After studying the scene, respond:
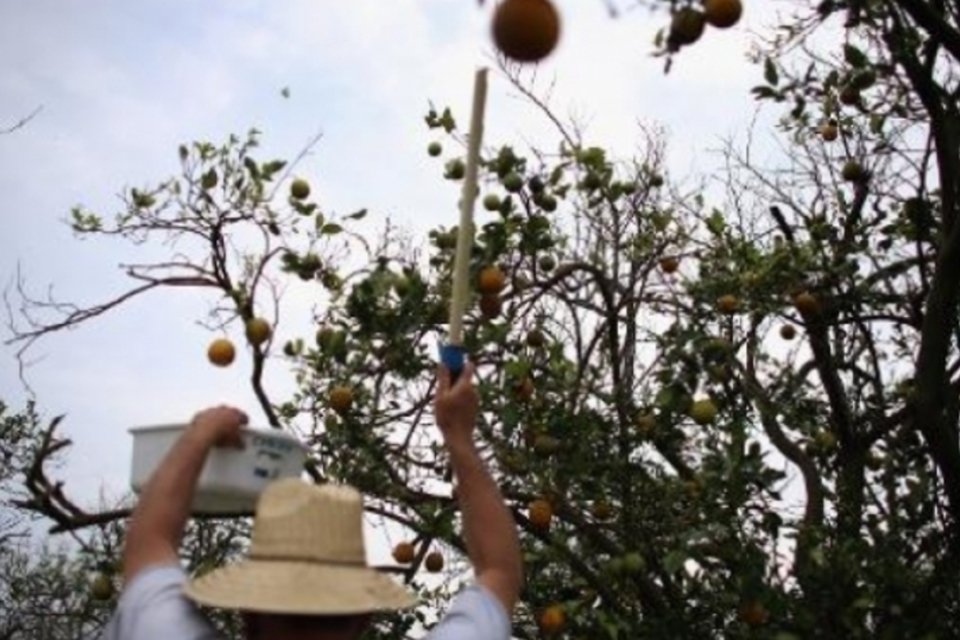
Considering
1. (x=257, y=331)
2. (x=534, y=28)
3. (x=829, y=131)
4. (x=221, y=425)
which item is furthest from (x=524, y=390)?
(x=829, y=131)

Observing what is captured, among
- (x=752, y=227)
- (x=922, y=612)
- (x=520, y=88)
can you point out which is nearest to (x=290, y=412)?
(x=520, y=88)

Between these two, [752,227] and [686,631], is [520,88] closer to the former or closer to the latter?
[752,227]

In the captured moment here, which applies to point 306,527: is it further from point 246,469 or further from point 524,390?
point 524,390

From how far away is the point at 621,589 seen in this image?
168 inches

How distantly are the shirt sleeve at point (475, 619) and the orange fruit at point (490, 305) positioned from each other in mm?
2027

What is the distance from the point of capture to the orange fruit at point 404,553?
14.5 ft

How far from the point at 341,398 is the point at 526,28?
1.72 m

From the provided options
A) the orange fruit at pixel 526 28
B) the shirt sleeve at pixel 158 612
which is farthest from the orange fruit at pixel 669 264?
the shirt sleeve at pixel 158 612

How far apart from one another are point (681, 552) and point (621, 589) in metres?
0.73

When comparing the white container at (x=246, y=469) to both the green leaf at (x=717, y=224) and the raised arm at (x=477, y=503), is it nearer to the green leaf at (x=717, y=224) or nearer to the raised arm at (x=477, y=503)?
the raised arm at (x=477, y=503)

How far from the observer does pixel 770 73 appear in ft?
15.7

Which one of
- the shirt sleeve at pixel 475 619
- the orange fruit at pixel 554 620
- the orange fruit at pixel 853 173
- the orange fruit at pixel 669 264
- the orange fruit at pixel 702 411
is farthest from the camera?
the orange fruit at pixel 853 173

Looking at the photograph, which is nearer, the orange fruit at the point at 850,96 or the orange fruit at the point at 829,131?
the orange fruit at the point at 850,96

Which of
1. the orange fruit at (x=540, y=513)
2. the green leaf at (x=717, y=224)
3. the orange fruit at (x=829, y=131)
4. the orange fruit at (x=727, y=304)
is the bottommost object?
the orange fruit at (x=540, y=513)
